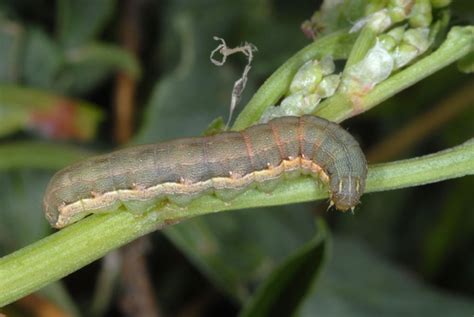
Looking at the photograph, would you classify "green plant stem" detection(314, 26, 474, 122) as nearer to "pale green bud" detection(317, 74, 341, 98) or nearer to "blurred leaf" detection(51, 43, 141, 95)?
"pale green bud" detection(317, 74, 341, 98)

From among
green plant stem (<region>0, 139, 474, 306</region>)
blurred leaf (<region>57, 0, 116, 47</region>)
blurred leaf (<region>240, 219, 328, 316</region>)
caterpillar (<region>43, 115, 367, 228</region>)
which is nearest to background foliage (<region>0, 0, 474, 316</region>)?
blurred leaf (<region>57, 0, 116, 47</region>)

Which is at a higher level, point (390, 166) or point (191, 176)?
point (191, 176)

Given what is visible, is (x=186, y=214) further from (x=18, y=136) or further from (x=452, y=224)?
(x=452, y=224)

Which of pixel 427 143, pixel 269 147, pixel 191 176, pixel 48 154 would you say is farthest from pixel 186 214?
pixel 427 143

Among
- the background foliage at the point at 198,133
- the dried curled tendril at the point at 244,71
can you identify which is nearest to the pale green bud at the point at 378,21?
the dried curled tendril at the point at 244,71

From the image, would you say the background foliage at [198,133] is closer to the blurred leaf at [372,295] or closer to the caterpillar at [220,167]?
the blurred leaf at [372,295]
